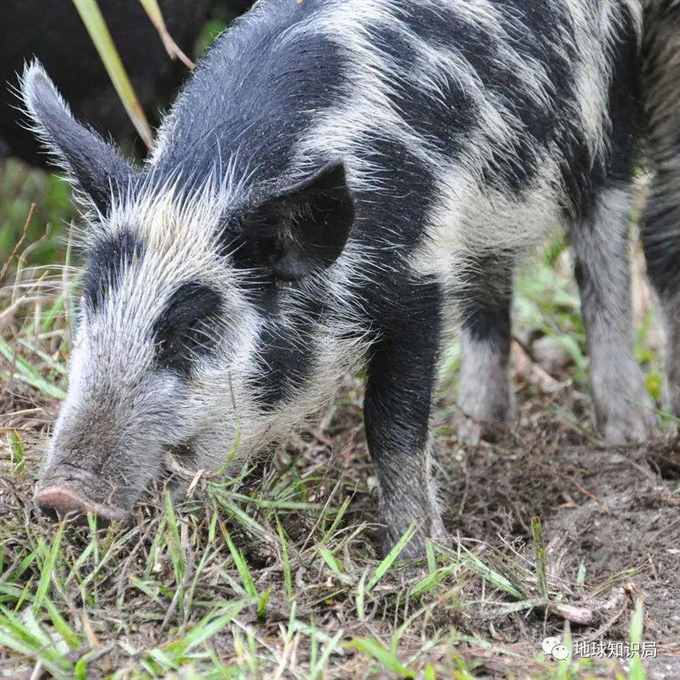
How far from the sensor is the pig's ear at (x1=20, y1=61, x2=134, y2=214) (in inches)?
152

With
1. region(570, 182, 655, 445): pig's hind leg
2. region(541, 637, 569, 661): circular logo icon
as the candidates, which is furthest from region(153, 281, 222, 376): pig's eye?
region(570, 182, 655, 445): pig's hind leg

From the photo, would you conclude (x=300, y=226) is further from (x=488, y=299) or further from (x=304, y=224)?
(x=488, y=299)

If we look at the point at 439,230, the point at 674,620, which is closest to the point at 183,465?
the point at 439,230

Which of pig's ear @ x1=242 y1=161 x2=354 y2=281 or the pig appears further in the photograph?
the pig

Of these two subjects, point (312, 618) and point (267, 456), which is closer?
point (312, 618)

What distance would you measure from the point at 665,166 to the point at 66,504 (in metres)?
2.85

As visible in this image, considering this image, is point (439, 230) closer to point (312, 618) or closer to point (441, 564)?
point (441, 564)

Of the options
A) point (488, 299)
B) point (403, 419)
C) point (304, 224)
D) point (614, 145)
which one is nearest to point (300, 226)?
point (304, 224)

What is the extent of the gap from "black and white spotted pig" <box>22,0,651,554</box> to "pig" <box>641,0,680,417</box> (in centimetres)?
26

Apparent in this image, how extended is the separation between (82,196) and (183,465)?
3.00 feet

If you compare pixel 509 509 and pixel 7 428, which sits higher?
pixel 7 428

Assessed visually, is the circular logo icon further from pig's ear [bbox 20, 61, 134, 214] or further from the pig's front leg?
pig's ear [bbox 20, 61, 134, 214]

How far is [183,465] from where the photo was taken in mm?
3850

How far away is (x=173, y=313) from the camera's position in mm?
3699
